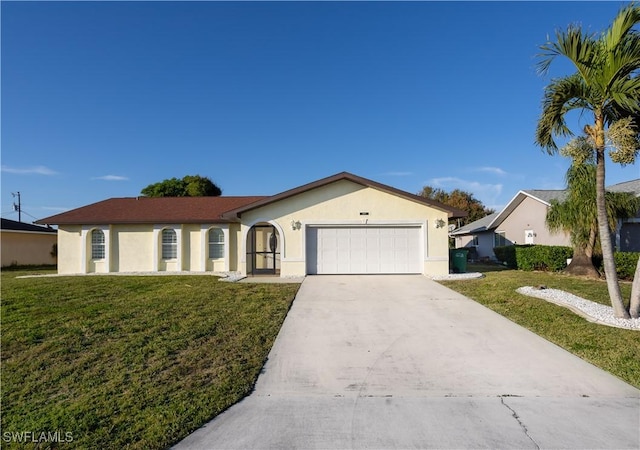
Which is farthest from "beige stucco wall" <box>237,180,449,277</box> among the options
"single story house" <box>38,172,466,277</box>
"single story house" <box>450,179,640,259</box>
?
"single story house" <box>450,179,640,259</box>

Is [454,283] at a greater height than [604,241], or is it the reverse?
[604,241]

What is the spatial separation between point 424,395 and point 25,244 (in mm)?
31098

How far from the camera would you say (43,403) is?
13.5 ft

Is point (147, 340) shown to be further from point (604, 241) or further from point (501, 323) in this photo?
point (604, 241)

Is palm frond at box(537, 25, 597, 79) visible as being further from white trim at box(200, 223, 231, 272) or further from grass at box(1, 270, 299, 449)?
white trim at box(200, 223, 231, 272)

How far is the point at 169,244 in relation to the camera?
18328 millimetres

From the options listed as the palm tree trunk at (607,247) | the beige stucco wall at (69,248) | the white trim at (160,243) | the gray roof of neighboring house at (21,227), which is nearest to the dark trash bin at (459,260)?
the palm tree trunk at (607,247)

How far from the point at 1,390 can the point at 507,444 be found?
231 inches

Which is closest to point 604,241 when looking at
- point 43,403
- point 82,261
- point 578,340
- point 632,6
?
point 578,340

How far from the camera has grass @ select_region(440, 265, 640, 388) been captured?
5.35 m

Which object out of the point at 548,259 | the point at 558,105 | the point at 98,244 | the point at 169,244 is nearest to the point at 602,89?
the point at 558,105

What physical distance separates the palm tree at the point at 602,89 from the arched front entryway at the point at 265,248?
12534 millimetres

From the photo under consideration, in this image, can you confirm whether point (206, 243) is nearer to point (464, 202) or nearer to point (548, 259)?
point (548, 259)

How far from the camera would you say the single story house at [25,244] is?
24.2 metres
